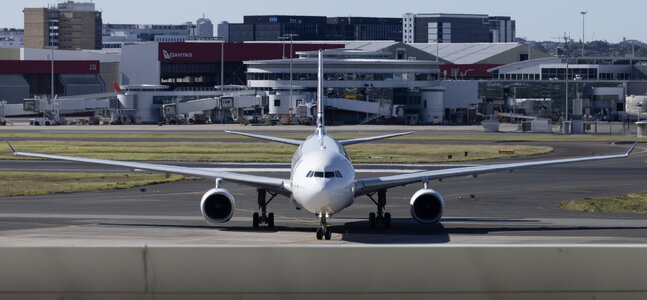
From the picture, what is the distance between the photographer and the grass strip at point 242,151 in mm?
88062

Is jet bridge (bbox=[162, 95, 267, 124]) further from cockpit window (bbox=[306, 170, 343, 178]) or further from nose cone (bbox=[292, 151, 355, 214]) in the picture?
cockpit window (bbox=[306, 170, 343, 178])

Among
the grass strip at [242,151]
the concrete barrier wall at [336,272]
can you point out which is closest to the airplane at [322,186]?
the concrete barrier wall at [336,272]

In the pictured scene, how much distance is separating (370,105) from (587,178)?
9331 centimetres

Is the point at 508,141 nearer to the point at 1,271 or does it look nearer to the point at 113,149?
the point at 113,149

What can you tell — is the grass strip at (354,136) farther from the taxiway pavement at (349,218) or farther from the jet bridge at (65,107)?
the taxiway pavement at (349,218)

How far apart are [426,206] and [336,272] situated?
2316 cm

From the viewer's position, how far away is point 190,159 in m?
86.5

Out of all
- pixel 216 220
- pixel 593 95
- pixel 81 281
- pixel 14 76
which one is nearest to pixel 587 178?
pixel 216 220

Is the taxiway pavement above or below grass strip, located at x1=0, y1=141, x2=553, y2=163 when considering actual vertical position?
→ below

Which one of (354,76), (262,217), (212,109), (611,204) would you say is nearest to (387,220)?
(262,217)

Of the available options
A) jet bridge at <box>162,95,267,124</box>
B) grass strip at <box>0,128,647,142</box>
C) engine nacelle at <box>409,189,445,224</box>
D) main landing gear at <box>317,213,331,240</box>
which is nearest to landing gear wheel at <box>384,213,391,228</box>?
engine nacelle at <box>409,189,445,224</box>

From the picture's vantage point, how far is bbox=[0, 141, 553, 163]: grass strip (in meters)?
88.1

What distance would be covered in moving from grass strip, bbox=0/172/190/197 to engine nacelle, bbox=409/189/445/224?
26835 mm

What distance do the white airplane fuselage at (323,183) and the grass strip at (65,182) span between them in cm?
2617
